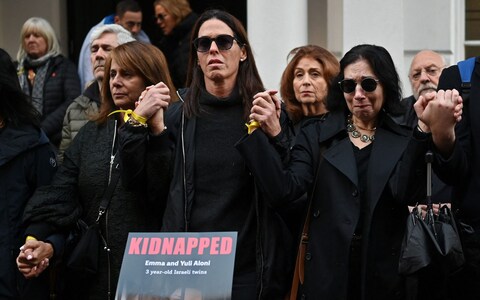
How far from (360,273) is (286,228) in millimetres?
438

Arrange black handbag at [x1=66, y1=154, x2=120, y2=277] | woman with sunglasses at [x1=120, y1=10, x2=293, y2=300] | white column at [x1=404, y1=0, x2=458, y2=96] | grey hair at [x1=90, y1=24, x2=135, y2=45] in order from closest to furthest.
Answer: woman with sunglasses at [x1=120, y1=10, x2=293, y2=300]
black handbag at [x1=66, y1=154, x2=120, y2=277]
grey hair at [x1=90, y1=24, x2=135, y2=45]
white column at [x1=404, y1=0, x2=458, y2=96]

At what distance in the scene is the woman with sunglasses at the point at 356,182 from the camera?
225 inches

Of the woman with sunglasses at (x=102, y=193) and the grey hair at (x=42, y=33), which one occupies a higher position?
the grey hair at (x=42, y=33)

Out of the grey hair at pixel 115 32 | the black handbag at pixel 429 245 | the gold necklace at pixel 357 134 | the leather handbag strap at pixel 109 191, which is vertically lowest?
the black handbag at pixel 429 245

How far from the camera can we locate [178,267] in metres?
5.33

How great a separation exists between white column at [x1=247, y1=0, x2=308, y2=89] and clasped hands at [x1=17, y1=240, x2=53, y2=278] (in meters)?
3.74

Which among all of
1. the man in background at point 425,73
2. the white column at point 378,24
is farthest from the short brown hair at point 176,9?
the man in background at point 425,73

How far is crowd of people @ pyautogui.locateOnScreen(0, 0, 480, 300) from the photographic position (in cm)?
573

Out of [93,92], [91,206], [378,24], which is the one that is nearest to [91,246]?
[91,206]

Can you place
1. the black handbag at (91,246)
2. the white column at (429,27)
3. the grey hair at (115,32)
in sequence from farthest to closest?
1. the white column at (429,27)
2. the grey hair at (115,32)
3. the black handbag at (91,246)

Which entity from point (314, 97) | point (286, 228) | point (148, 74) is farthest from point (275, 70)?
point (286, 228)

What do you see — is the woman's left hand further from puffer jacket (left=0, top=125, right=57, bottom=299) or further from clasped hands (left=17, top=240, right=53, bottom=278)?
puffer jacket (left=0, top=125, right=57, bottom=299)

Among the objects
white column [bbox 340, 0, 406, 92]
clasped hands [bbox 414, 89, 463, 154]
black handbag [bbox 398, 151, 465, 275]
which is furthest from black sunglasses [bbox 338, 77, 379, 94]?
white column [bbox 340, 0, 406, 92]

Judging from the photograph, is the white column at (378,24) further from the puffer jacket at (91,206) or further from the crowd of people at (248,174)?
the puffer jacket at (91,206)
